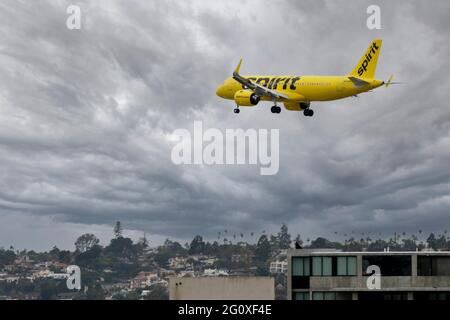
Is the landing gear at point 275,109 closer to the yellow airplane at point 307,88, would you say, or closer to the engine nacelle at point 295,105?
the yellow airplane at point 307,88

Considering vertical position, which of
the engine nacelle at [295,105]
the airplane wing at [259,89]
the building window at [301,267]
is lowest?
the building window at [301,267]

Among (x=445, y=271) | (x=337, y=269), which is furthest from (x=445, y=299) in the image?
(x=337, y=269)

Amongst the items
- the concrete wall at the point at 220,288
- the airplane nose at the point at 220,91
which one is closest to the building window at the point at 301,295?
the concrete wall at the point at 220,288

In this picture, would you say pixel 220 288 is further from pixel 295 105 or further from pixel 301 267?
pixel 295 105
